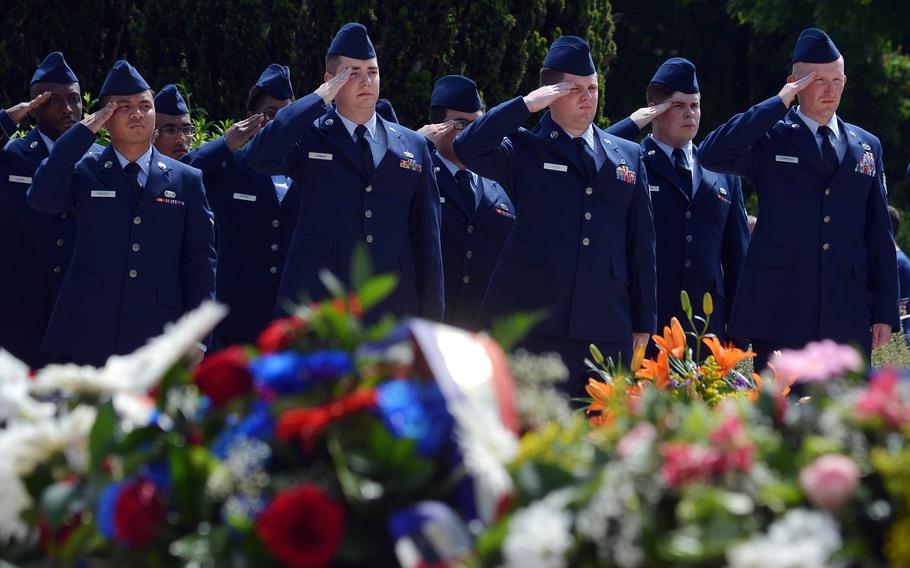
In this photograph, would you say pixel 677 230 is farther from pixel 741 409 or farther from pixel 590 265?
pixel 741 409

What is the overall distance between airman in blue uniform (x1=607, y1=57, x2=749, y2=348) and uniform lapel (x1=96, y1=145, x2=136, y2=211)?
265 cm

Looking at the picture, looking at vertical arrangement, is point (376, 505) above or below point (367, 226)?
above

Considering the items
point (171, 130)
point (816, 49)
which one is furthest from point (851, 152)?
Result: point (171, 130)

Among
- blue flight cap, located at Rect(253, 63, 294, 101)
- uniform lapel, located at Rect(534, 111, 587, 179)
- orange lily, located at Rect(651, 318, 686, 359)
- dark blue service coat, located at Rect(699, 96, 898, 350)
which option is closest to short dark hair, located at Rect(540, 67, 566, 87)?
uniform lapel, located at Rect(534, 111, 587, 179)

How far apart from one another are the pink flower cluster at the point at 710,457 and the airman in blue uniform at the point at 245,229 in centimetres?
565

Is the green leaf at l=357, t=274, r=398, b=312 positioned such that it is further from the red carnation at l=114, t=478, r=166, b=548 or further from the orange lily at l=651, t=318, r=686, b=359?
the orange lily at l=651, t=318, r=686, b=359

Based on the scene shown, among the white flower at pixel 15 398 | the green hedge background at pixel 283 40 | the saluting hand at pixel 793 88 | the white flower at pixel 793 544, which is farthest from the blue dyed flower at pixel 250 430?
the green hedge background at pixel 283 40

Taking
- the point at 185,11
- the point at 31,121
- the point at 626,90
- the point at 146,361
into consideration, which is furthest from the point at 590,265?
the point at 626,90

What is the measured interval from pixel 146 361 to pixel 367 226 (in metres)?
3.94

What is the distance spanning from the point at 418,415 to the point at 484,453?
0.13m

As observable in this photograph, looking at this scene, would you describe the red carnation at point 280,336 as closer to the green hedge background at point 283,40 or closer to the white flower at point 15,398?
the white flower at point 15,398

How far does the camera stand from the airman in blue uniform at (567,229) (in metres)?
6.59

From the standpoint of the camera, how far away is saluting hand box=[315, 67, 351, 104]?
6414mm

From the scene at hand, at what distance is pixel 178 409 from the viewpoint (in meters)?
2.47
